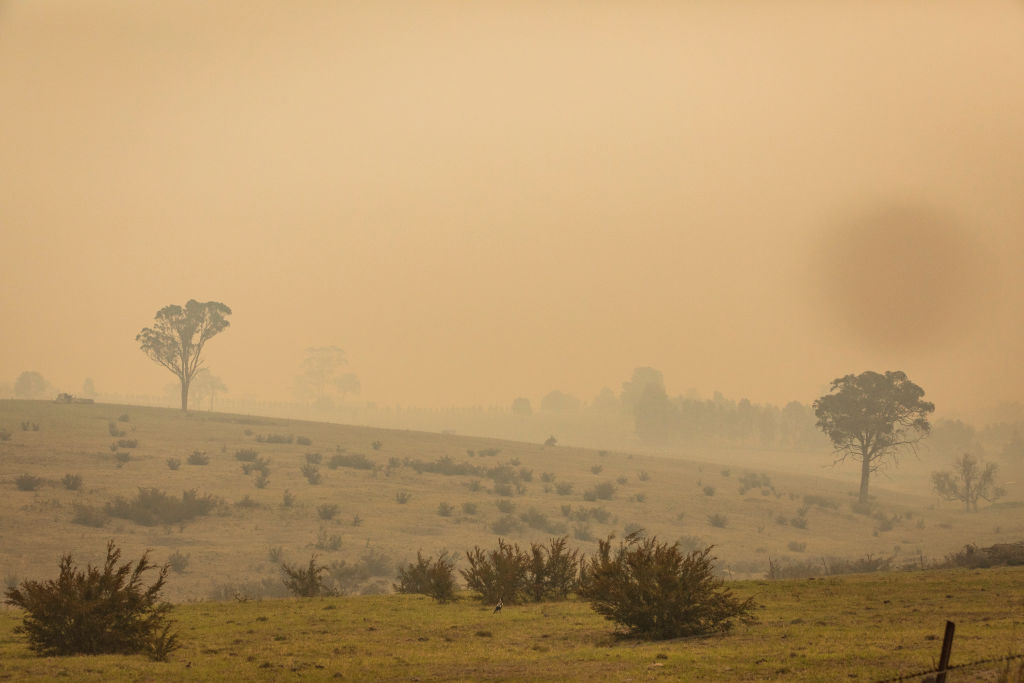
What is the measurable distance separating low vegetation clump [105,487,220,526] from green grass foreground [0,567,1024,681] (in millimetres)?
19536

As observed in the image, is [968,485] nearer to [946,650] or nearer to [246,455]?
[246,455]

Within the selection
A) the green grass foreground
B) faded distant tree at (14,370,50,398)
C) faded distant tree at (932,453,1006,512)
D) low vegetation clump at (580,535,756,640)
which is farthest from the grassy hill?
faded distant tree at (14,370,50,398)

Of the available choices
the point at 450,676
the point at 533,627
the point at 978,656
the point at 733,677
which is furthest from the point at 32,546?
the point at 978,656

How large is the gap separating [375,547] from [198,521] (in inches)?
332

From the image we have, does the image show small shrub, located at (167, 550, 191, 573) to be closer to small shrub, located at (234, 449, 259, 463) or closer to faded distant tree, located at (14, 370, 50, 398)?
small shrub, located at (234, 449, 259, 463)

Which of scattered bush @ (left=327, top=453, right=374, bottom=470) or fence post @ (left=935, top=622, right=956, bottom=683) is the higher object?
fence post @ (left=935, top=622, right=956, bottom=683)

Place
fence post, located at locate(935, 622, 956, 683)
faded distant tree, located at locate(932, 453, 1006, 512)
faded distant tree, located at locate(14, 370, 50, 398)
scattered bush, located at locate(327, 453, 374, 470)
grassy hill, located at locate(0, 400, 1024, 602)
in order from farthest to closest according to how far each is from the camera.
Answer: faded distant tree, located at locate(14, 370, 50, 398), faded distant tree, located at locate(932, 453, 1006, 512), scattered bush, located at locate(327, 453, 374, 470), grassy hill, located at locate(0, 400, 1024, 602), fence post, located at locate(935, 622, 956, 683)

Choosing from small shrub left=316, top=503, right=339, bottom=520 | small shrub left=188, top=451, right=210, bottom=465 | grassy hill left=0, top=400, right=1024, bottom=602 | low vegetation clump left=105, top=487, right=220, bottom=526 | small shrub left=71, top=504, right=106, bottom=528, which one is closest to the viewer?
grassy hill left=0, top=400, right=1024, bottom=602

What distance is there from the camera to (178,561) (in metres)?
32.4

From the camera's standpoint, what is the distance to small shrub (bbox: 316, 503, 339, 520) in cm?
4244

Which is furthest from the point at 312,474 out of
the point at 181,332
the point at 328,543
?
the point at 181,332

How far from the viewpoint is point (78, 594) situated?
14.9m

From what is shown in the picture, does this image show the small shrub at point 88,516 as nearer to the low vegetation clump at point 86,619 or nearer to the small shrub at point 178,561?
Answer: the small shrub at point 178,561

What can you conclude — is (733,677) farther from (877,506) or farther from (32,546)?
(877,506)
